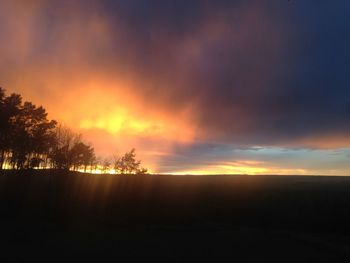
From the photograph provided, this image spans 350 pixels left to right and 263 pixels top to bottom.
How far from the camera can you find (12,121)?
192ft

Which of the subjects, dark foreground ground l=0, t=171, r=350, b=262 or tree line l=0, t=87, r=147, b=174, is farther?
tree line l=0, t=87, r=147, b=174

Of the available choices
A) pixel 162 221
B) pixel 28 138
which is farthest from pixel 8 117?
pixel 162 221

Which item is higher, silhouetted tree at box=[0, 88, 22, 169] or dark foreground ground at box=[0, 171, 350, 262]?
silhouetted tree at box=[0, 88, 22, 169]

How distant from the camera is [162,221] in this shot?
35594 mm

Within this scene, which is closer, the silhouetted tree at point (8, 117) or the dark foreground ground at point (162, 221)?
the dark foreground ground at point (162, 221)

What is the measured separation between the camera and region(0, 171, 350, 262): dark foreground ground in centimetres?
2192

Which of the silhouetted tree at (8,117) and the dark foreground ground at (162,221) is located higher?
the silhouetted tree at (8,117)

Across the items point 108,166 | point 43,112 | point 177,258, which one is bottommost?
point 177,258

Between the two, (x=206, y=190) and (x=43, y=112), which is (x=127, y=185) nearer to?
(x=206, y=190)

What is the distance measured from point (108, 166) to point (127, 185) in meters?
44.0

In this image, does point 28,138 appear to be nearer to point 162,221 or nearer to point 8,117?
point 8,117

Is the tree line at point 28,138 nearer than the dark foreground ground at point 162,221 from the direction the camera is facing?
No

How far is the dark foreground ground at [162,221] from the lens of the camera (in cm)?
2192

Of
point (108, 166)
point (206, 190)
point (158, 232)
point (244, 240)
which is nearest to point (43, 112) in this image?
point (108, 166)
